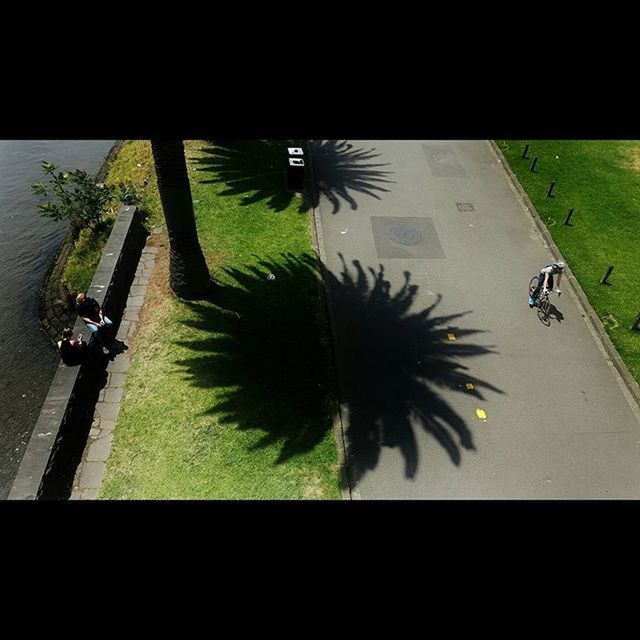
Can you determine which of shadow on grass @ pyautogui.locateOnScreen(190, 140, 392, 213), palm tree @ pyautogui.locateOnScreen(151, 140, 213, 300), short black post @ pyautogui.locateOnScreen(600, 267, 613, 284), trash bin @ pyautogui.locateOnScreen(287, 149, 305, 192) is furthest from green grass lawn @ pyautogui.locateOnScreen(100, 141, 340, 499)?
short black post @ pyautogui.locateOnScreen(600, 267, 613, 284)

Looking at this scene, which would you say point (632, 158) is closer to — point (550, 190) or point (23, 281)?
point (550, 190)

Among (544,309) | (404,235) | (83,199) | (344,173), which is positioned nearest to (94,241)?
(83,199)

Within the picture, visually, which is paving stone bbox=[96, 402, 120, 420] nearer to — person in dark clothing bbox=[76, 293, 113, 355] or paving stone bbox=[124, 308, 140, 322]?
person in dark clothing bbox=[76, 293, 113, 355]

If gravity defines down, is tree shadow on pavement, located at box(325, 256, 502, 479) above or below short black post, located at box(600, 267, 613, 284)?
below

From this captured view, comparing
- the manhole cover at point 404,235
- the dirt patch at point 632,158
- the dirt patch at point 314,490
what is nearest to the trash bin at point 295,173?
the manhole cover at point 404,235
